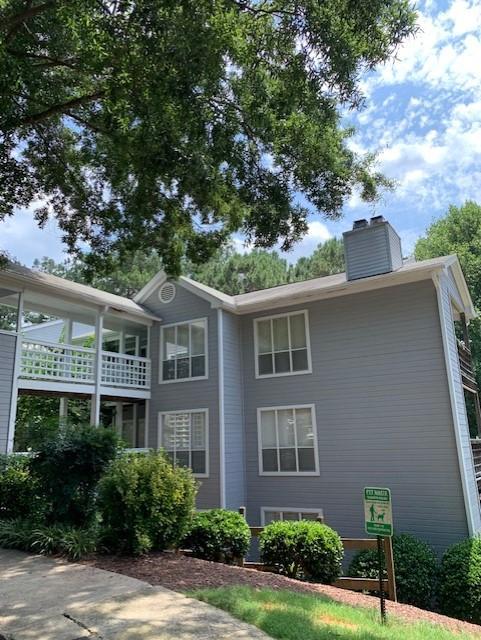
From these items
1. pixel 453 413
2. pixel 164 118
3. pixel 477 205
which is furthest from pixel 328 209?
pixel 477 205

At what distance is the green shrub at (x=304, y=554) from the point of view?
7.95 metres

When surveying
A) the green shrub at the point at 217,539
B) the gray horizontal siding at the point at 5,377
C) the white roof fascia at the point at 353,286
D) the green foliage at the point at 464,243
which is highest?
the green foliage at the point at 464,243

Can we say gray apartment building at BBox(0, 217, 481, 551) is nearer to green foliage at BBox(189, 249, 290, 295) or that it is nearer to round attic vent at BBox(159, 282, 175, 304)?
round attic vent at BBox(159, 282, 175, 304)

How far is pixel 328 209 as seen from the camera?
30.3ft

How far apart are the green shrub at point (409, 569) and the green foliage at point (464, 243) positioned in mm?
14289

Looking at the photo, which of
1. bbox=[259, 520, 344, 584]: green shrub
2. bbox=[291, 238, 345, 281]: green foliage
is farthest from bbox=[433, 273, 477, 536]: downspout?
bbox=[291, 238, 345, 281]: green foliage

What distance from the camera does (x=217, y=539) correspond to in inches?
310

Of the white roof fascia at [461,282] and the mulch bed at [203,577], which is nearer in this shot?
the mulch bed at [203,577]

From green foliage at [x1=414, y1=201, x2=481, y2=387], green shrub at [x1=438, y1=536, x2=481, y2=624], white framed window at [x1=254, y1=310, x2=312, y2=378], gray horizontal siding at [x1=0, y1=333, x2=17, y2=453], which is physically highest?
green foliage at [x1=414, y1=201, x2=481, y2=387]

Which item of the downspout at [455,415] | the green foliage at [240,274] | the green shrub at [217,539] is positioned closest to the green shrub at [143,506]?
the green shrub at [217,539]

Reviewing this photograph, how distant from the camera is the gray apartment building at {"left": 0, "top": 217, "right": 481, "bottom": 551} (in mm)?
11688

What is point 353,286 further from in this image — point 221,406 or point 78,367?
point 78,367

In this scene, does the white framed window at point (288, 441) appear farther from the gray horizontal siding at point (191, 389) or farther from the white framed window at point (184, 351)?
the white framed window at point (184, 351)

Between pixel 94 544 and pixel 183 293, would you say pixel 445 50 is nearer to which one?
pixel 94 544
